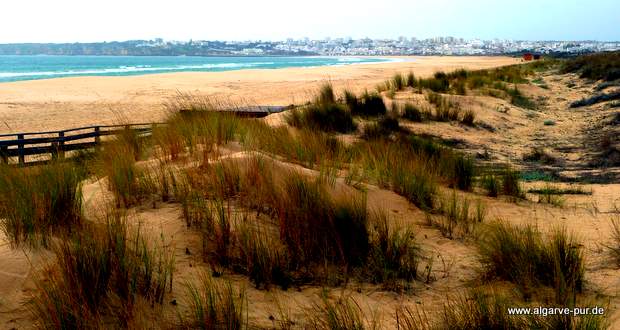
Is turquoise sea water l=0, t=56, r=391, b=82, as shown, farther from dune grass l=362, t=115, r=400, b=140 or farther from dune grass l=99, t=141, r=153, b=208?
dune grass l=99, t=141, r=153, b=208

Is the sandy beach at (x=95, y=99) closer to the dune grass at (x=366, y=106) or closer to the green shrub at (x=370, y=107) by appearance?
the dune grass at (x=366, y=106)

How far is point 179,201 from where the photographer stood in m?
4.84

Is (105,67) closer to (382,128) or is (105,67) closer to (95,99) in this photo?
(95,99)

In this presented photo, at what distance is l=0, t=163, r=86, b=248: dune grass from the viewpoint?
367 centimetres

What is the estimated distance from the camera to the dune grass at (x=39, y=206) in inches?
145

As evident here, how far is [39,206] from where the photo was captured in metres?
3.90

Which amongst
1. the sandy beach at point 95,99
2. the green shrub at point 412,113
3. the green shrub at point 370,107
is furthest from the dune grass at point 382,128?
the sandy beach at point 95,99

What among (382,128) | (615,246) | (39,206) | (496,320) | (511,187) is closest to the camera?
(496,320)

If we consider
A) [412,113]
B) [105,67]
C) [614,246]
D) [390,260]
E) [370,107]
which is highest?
[105,67]

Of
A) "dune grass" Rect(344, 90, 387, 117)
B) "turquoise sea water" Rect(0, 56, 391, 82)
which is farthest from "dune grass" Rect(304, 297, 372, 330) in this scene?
"turquoise sea water" Rect(0, 56, 391, 82)

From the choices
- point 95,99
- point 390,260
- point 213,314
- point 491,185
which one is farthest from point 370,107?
point 95,99

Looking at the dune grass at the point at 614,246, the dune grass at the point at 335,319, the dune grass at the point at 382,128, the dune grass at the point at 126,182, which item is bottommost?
the dune grass at the point at 614,246

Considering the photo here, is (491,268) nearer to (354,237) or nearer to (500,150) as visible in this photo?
(354,237)

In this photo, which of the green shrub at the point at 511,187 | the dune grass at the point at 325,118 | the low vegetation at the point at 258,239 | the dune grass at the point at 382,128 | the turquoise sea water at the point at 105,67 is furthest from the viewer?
the turquoise sea water at the point at 105,67
